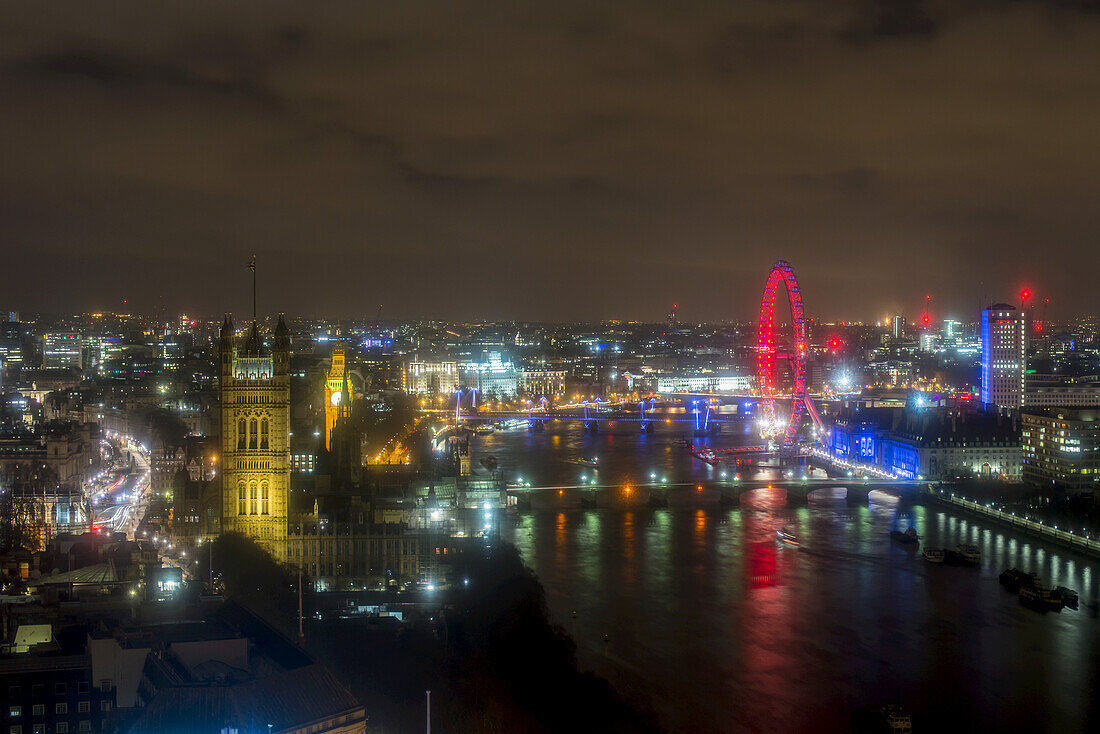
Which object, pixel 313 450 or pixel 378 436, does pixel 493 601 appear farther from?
pixel 378 436

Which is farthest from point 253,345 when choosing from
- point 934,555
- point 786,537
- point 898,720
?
point 934,555

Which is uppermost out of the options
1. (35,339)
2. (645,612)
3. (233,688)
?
(35,339)

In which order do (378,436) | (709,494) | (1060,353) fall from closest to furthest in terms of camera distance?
1. (709,494)
2. (378,436)
3. (1060,353)

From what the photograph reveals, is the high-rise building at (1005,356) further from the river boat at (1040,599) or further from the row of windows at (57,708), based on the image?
the row of windows at (57,708)

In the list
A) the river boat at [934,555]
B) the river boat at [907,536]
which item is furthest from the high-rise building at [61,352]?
the river boat at [934,555]

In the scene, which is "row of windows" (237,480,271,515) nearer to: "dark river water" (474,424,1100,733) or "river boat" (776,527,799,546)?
"dark river water" (474,424,1100,733)

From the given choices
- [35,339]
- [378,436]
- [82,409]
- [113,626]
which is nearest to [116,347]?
[35,339]
